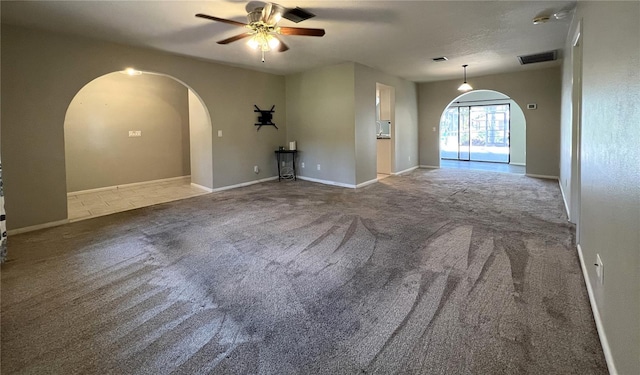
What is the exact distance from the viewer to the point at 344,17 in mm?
3938

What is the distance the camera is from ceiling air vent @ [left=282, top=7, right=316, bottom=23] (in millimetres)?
3623

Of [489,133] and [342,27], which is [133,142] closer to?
[342,27]

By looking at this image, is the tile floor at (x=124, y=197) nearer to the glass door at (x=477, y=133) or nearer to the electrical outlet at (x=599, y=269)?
the electrical outlet at (x=599, y=269)

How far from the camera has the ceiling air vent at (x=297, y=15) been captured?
3623 millimetres

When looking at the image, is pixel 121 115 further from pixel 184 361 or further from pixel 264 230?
pixel 184 361

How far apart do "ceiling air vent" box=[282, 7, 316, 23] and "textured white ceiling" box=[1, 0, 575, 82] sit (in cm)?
9

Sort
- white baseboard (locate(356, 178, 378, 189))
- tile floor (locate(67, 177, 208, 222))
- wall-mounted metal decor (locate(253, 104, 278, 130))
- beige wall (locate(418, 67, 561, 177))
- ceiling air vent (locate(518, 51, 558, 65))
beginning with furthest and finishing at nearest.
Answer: beige wall (locate(418, 67, 561, 177)) → wall-mounted metal decor (locate(253, 104, 278, 130)) → white baseboard (locate(356, 178, 378, 189)) → ceiling air vent (locate(518, 51, 558, 65)) → tile floor (locate(67, 177, 208, 222))

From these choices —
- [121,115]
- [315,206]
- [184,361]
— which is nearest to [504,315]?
[184,361]

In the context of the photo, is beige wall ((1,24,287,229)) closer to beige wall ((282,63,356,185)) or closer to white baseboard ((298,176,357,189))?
beige wall ((282,63,356,185))

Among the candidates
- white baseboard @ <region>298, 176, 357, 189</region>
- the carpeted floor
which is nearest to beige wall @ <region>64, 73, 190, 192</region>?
the carpeted floor

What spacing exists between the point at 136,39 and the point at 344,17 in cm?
306

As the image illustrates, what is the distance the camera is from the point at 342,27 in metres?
4.32

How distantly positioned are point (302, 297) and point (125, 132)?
21.9ft

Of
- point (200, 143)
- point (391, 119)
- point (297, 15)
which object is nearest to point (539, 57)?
point (391, 119)
